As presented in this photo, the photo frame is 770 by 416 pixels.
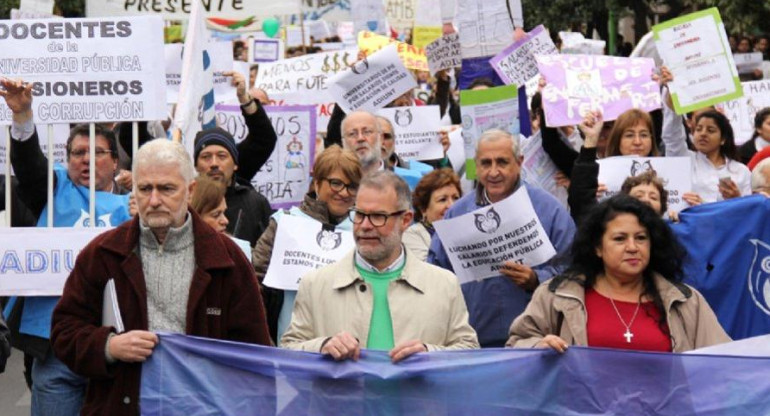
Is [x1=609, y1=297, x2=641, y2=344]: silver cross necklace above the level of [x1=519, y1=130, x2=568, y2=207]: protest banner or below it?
below

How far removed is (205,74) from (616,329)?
3.56m

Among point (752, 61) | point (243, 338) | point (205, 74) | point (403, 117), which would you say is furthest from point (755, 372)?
point (752, 61)

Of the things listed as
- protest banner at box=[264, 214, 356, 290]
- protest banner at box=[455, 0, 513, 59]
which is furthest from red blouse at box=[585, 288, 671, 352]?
protest banner at box=[455, 0, 513, 59]

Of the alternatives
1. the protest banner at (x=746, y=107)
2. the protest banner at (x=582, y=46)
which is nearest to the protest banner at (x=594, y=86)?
the protest banner at (x=746, y=107)

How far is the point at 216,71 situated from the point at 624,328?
7.76m

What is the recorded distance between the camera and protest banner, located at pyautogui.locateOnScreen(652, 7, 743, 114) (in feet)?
35.5

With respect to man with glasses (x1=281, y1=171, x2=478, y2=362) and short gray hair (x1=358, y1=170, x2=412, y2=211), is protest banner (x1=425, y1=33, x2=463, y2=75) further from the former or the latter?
man with glasses (x1=281, y1=171, x2=478, y2=362)

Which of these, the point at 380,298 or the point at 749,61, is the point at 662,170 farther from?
the point at 749,61

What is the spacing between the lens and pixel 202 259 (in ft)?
18.6

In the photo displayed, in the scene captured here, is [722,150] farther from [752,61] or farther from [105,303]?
[752,61]

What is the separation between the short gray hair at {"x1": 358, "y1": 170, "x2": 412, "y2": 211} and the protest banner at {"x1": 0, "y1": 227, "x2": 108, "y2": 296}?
1538 mm

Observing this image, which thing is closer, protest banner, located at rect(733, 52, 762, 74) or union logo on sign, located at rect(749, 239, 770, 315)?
union logo on sign, located at rect(749, 239, 770, 315)

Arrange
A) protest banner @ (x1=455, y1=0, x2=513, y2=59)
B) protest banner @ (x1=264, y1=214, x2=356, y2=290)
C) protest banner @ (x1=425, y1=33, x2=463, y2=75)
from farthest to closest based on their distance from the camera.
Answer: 1. protest banner @ (x1=425, y1=33, x2=463, y2=75)
2. protest banner @ (x1=455, y1=0, x2=513, y2=59)
3. protest banner @ (x1=264, y1=214, x2=356, y2=290)

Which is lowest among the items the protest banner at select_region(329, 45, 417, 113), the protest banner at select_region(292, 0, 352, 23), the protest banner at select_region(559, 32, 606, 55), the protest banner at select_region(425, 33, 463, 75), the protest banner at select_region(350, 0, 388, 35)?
the protest banner at select_region(329, 45, 417, 113)
